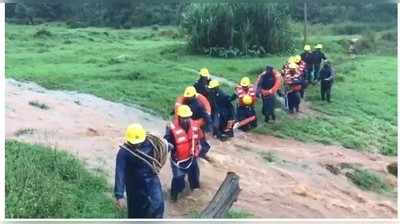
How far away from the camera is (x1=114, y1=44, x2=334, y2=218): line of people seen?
4.32 m

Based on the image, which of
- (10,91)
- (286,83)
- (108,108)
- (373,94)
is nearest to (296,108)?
(286,83)

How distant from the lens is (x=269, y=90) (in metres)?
4.98

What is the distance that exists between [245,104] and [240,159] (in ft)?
1.19

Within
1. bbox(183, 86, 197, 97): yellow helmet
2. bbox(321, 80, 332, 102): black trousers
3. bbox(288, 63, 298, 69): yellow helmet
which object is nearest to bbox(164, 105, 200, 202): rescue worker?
bbox(183, 86, 197, 97): yellow helmet

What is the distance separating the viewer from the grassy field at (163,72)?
4.83m

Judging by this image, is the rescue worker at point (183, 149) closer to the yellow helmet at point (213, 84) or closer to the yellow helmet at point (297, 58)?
the yellow helmet at point (213, 84)

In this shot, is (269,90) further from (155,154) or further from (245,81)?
(155,154)

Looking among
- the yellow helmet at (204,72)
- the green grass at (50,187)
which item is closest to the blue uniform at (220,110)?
the yellow helmet at (204,72)

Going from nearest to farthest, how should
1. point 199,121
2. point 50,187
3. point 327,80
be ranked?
1. point 50,187
2. point 199,121
3. point 327,80

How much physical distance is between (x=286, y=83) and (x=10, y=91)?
1.65 meters

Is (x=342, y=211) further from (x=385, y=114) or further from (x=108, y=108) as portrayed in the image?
(x=108, y=108)

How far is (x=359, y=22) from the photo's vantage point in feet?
15.9

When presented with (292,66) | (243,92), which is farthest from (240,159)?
(292,66)

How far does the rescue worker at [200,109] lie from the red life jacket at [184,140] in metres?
0.10
